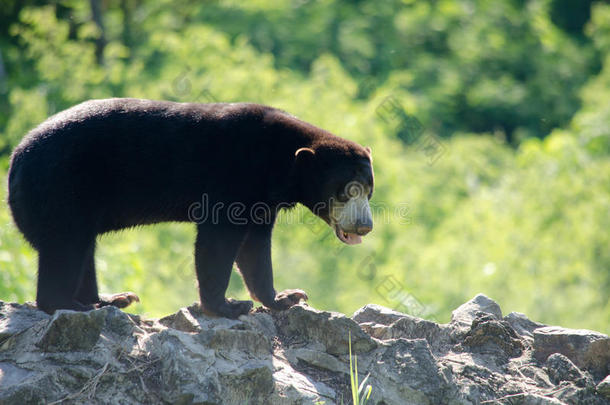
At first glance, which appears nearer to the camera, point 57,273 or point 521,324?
point 57,273

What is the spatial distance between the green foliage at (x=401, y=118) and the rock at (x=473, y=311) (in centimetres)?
386

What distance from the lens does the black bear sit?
585 centimetres

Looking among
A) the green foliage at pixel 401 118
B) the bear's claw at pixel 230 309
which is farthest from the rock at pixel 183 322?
the green foliage at pixel 401 118

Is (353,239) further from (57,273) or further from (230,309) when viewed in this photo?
(57,273)

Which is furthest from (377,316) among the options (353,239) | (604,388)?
(604,388)

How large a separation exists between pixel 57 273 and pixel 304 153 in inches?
80.4

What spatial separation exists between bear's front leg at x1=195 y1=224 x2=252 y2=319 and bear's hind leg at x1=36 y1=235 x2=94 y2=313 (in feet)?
2.89

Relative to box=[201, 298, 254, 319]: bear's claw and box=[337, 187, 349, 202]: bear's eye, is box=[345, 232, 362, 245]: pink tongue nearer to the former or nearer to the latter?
box=[337, 187, 349, 202]: bear's eye

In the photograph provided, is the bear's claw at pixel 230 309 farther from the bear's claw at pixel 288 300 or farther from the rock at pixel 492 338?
the rock at pixel 492 338

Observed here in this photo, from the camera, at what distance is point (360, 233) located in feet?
20.6

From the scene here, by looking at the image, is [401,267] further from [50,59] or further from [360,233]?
[360,233]

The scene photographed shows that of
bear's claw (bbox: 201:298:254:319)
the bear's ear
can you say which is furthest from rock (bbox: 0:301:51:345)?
the bear's ear

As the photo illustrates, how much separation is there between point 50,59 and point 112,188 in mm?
16601

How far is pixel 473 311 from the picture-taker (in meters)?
6.37
